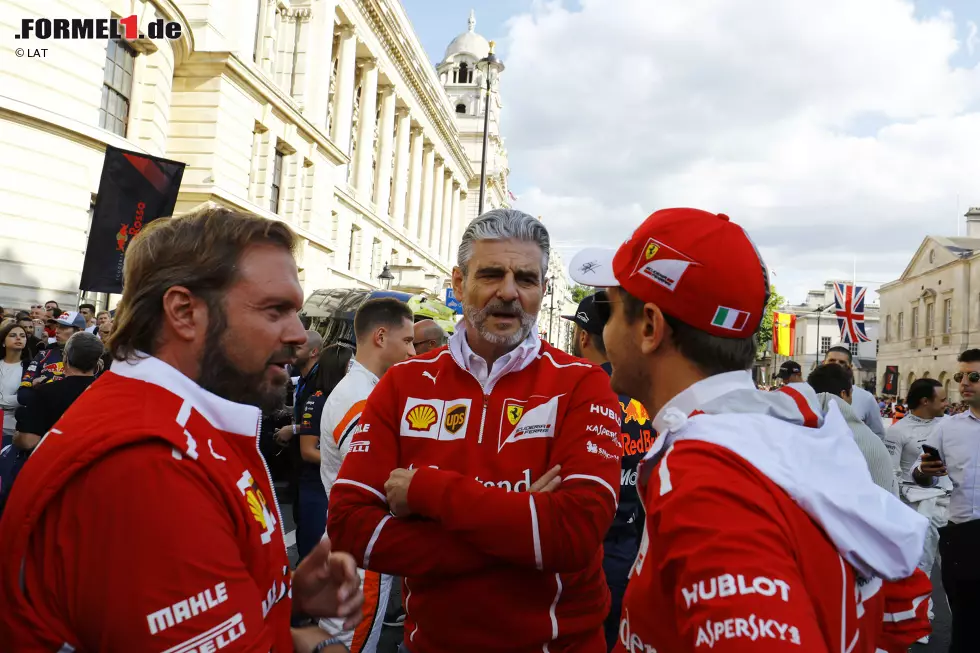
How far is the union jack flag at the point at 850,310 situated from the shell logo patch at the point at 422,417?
2932 centimetres

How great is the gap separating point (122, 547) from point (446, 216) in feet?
203

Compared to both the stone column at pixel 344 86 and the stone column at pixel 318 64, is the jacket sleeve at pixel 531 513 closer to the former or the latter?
the stone column at pixel 318 64

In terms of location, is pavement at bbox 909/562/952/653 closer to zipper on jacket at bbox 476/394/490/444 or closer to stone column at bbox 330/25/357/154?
zipper on jacket at bbox 476/394/490/444

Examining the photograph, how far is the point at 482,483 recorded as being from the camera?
227 cm

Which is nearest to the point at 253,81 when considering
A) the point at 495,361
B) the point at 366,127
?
the point at 366,127

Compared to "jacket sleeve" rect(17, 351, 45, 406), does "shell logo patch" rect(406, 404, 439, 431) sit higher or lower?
higher

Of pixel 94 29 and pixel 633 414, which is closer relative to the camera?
pixel 633 414

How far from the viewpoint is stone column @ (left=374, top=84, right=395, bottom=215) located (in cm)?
4291

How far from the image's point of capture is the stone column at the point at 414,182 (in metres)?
50.8

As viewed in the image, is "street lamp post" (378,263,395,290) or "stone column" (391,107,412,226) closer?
"street lamp post" (378,263,395,290)

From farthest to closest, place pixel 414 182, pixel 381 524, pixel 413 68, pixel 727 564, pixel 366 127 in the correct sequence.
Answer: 1. pixel 414 182
2. pixel 413 68
3. pixel 366 127
4. pixel 381 524
5. pixel 727 564

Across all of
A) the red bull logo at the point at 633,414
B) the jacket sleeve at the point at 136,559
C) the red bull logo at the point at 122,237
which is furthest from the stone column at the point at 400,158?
the jacket sleeve at the point at 136,559

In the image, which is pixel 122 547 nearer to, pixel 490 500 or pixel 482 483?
pixel 490 500

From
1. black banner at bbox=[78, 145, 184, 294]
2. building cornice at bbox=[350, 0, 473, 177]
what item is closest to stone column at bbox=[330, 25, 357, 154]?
building cornice at bbox=[350, 0, 473, 177]
